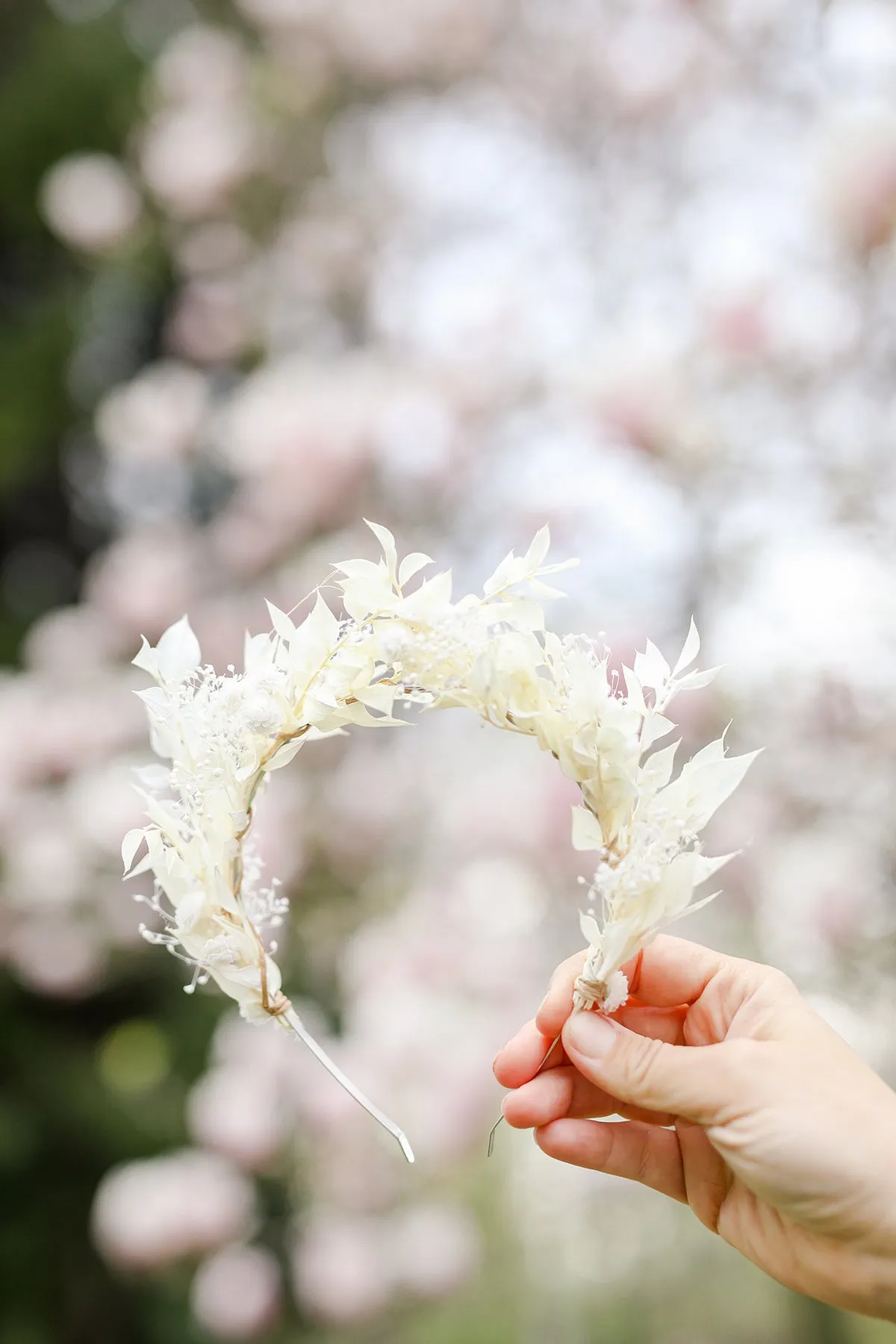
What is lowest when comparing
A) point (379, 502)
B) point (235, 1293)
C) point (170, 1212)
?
point (235, 1293)

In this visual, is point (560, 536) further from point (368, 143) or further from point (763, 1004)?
point (368, 143)

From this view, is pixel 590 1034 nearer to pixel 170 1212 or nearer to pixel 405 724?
pixel 405 724

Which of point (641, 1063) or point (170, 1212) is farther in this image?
point (170, 1212)

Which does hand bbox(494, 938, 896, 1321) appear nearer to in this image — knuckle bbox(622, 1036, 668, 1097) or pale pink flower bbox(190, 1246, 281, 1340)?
knuckle bbox(622, 1036, 668, 1097)

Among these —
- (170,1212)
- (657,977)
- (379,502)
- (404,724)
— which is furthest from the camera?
(379,502)

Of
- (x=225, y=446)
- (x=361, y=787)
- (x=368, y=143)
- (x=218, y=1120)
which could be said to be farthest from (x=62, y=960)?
(x=368, y=143)

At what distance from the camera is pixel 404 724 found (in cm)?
54

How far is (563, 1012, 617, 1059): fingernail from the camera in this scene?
58 centimetres

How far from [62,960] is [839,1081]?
1232 millimetres

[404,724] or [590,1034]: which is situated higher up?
[404,724]

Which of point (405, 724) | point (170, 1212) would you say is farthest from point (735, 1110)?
point (170, 1212)

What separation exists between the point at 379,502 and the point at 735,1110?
106 cm

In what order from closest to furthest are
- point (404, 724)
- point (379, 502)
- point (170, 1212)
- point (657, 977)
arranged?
point (404, 724) < point (657, 977) < point (170, 1212) < point (379, 502)

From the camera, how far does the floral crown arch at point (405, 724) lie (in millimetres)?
541
